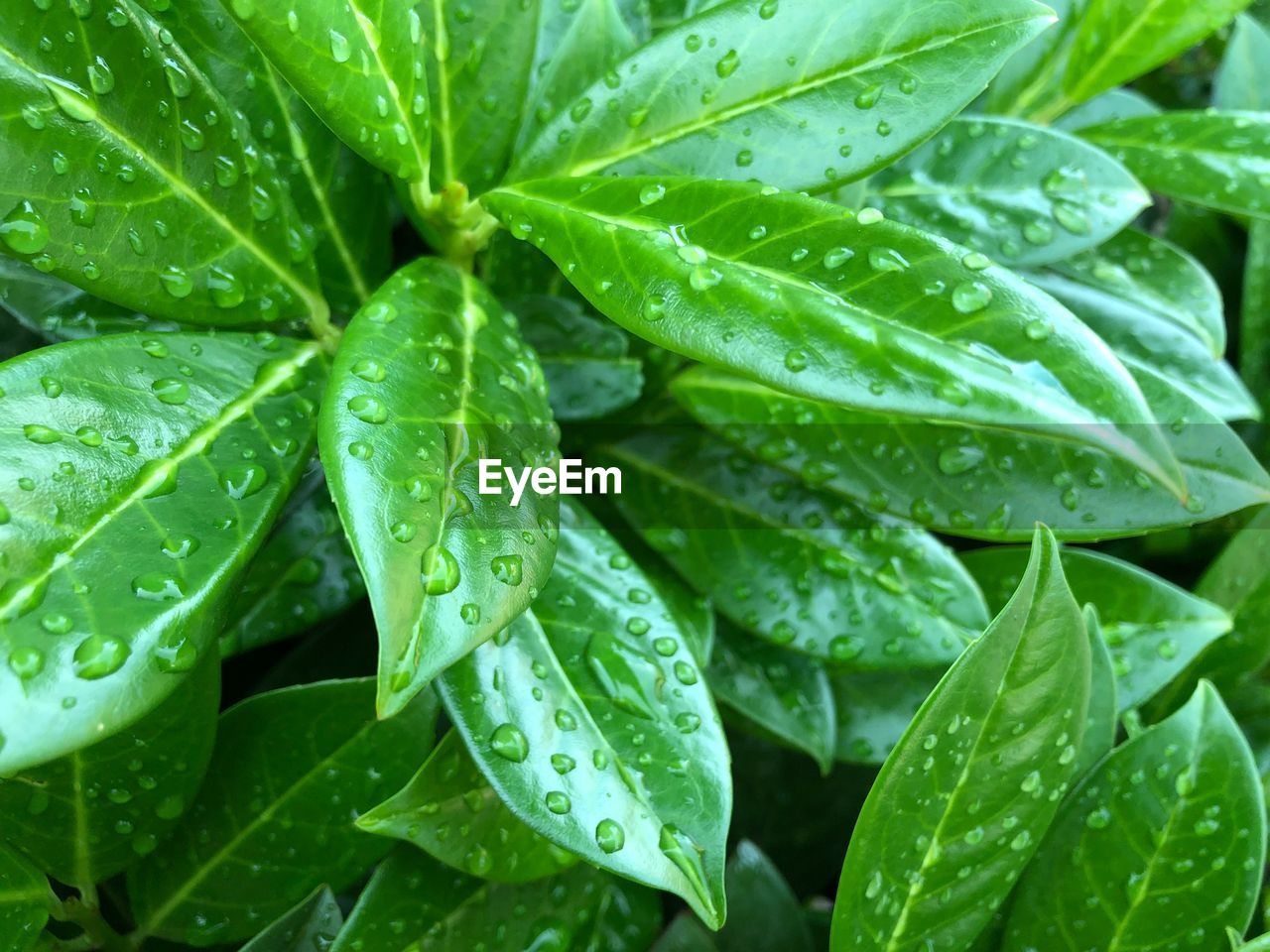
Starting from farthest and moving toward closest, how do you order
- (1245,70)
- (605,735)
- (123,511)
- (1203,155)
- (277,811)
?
(1245,70)
(1203,155)
(277,811)
(605,735)
(123,511)

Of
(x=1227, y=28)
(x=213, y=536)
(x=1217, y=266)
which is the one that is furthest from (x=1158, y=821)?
(x=1227, y=28)

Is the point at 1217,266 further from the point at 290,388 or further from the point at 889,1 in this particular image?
the point at 290,388

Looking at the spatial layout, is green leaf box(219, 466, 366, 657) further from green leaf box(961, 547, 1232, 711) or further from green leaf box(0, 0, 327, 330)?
green leaf box(961, 547, 1232, 711)

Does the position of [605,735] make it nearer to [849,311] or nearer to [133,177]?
[849,311]

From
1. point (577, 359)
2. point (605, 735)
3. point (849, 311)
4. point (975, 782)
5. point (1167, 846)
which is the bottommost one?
point (1167, 846)

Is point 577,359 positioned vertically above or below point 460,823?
above

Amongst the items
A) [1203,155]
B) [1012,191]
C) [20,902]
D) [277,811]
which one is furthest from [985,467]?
[20,902]

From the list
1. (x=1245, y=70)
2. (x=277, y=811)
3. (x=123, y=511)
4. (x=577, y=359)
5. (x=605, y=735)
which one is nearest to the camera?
(x=123, y=511)
